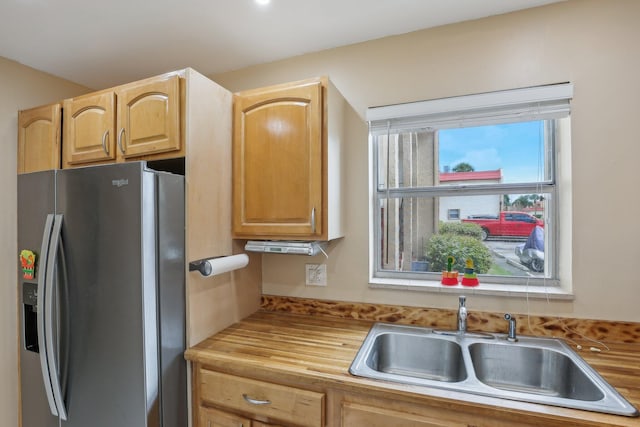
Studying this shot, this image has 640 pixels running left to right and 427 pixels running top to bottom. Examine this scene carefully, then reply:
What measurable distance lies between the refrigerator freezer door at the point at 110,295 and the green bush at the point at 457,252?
1398 mm

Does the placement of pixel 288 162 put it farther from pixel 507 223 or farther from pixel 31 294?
pixel 31 294

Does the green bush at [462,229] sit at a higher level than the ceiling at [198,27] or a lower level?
lower

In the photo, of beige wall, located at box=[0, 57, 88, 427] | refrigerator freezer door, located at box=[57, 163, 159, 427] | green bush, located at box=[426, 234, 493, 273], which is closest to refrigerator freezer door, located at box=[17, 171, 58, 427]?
refrigerator freezer door, located at box=[57, 163, 159, 427]

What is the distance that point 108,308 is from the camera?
1.26 m

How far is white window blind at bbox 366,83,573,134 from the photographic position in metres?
1.40

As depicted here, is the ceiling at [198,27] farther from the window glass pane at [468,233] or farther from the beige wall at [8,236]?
the window glass pane at [468,233]

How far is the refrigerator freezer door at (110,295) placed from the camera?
1.21 meters

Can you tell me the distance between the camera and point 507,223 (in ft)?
5.31

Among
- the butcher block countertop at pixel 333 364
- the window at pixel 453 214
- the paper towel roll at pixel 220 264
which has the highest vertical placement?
the window at pixel 453 214

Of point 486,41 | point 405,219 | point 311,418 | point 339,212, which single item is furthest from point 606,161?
point 311,418

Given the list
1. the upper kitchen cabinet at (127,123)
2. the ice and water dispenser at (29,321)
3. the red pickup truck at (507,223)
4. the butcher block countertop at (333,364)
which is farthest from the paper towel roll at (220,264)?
the red pickup truck at (507,223)

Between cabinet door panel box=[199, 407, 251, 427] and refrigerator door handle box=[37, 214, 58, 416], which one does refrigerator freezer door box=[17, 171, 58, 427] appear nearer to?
refrigerator door handle box=[37, 214, 58, 416]

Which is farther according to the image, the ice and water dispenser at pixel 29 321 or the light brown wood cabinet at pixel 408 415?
the ice and water dispenser at pixel 29 321

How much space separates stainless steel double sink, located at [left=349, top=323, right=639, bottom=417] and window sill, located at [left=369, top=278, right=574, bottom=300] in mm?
193
